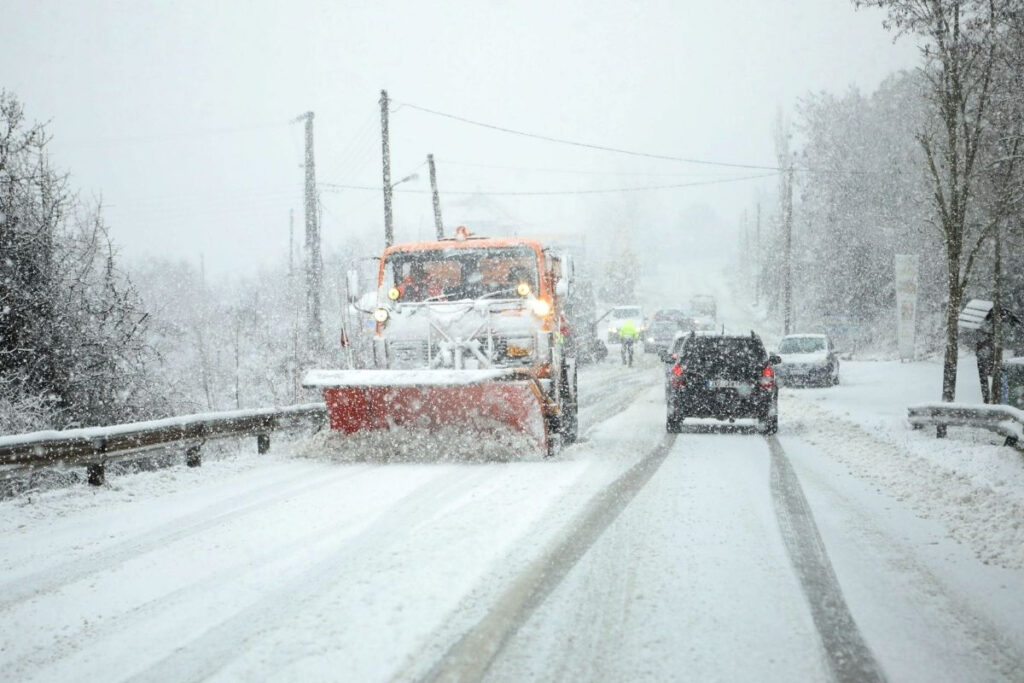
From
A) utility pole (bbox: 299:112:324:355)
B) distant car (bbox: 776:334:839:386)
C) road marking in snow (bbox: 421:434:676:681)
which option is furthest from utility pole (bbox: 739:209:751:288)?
road marking in snow (bbox: 421:434:676:681)

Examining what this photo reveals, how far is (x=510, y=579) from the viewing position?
5020 mm

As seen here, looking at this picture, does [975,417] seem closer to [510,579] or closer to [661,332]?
[510,579]

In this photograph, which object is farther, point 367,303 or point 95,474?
point 367,303

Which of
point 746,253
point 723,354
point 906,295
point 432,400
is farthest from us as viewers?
point 746,253

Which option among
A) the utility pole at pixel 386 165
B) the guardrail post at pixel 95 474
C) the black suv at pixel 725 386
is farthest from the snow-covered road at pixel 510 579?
the utility pole at pixel 386 165

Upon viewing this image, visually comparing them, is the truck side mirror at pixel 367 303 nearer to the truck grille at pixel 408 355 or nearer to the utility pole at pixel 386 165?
the truck grille at pixel 408 355

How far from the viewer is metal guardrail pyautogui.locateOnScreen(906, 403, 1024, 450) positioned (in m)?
10.6

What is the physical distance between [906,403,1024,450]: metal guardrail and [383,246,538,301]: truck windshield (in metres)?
6.51

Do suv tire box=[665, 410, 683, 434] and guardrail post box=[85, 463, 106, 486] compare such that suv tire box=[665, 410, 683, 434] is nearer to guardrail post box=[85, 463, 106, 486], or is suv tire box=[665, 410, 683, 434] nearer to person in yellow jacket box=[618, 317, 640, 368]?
guardrail post box=[85, 463, 106, 486]

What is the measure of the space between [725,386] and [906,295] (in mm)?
16733

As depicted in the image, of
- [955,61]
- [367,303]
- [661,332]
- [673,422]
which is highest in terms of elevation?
[955,61]

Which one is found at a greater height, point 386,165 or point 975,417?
point 386,165

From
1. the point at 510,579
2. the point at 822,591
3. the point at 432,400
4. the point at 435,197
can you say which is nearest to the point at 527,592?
the point at 510,579

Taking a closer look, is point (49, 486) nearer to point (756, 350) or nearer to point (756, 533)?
point (756, 533)
